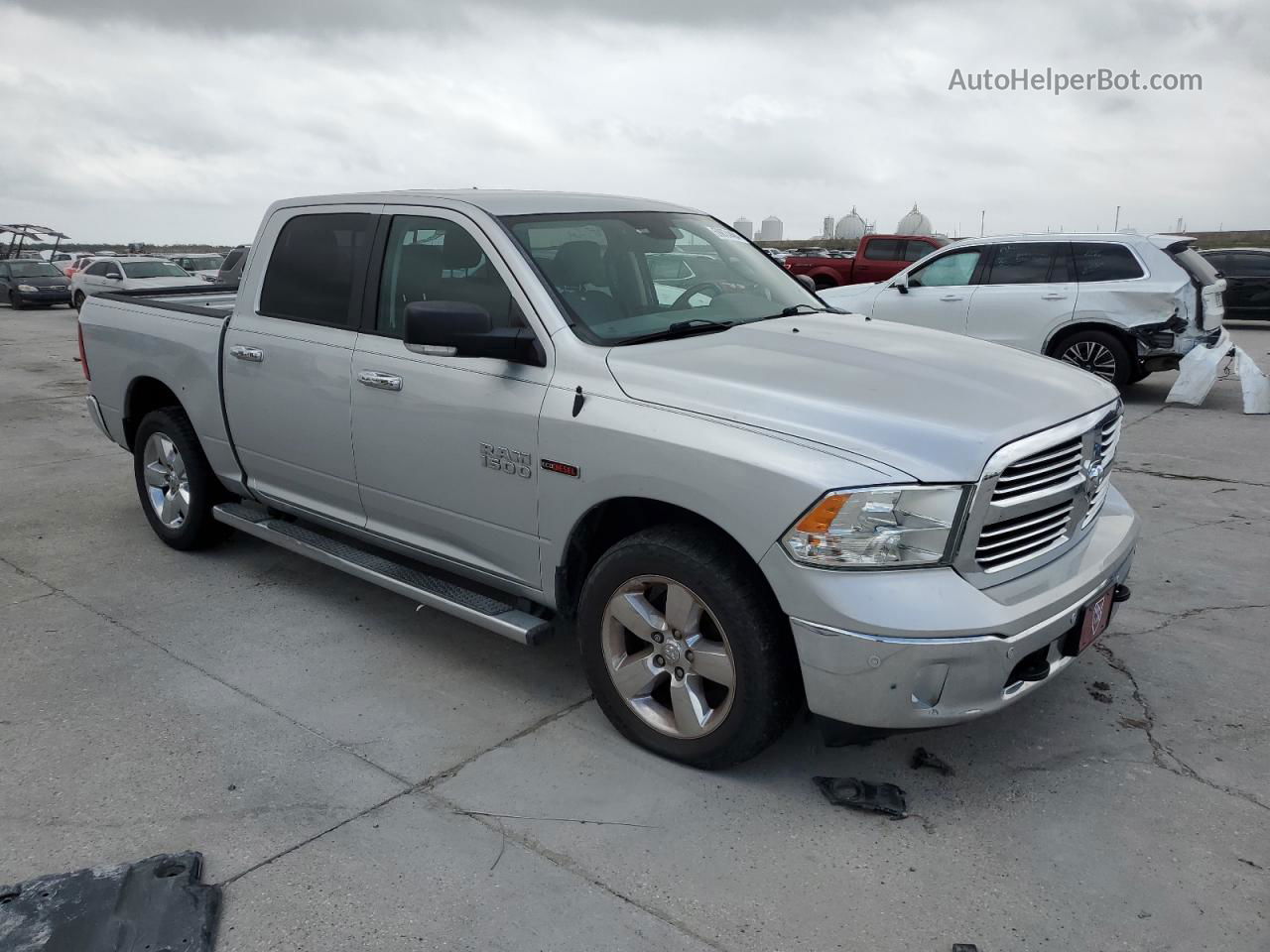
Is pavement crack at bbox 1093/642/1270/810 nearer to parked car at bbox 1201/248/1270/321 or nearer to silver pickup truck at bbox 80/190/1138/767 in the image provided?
silver pickup truck at bbox 80/190/1138/767

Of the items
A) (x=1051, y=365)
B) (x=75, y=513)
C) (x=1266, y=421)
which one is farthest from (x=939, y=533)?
(x=1266, y=421)

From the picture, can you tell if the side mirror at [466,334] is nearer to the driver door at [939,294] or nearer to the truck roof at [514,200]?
the truck roof at [514,200]

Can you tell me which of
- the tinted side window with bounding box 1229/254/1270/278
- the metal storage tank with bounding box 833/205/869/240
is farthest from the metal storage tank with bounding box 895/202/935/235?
the tinted side window with bounding box 1229/254/1270/278

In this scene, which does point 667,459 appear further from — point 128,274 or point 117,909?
point 128,274

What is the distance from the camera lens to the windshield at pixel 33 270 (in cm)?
2733

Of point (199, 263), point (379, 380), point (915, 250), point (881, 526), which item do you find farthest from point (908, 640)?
point (199, 263)

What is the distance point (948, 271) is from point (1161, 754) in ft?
28.8

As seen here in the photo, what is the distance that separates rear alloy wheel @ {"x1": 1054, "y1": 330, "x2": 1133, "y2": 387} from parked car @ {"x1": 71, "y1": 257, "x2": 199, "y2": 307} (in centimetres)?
1914

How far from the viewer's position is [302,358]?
4473 millimetres

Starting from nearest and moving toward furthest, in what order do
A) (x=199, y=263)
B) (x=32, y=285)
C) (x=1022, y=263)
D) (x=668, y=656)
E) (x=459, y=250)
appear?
1. (x=668, y=656)
2. (x=459, y=250)
3. (x=1022, y=263)
4. (x=32, y=285)
5. (x=199, y=263)

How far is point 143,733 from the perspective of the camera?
3.69 meters

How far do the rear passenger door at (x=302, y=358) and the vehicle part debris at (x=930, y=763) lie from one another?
2.45 m

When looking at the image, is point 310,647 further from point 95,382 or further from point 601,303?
point 95,382

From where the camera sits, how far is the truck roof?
410 cm
